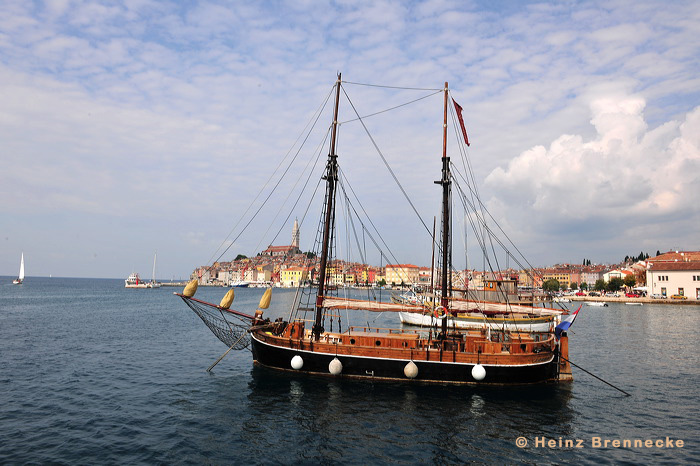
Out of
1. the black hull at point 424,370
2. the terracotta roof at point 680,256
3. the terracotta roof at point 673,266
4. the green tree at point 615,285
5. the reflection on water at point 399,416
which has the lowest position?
the reflection on water at point 399,416

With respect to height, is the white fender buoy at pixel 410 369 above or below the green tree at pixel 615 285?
below

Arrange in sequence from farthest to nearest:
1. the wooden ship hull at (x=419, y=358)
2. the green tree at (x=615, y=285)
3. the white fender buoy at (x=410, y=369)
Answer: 1. the green tree at (x=615, y=285)
2. the wooden ship hull at (x=419, y=358)
3. the white fender buoy at (x=410, y=369)

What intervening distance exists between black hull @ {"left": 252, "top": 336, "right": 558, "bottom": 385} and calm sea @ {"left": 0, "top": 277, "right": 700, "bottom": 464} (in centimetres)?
66

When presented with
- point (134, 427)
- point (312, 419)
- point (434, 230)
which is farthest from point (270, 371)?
point (434, 230)

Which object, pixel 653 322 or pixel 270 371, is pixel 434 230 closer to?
pixel 653 322

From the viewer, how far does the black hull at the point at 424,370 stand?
1080 inches

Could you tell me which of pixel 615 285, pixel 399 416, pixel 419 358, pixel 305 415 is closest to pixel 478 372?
pixel 419 358

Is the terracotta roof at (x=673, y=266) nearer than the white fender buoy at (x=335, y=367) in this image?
No

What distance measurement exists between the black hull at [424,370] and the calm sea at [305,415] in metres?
0.66

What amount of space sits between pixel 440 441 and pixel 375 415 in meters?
4.14

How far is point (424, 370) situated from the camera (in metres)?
27.6

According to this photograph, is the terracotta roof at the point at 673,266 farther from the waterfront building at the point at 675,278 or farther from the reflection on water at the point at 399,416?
the reflection on water at the point at 399,416

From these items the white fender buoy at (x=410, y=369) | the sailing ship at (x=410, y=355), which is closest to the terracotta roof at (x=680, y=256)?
the sailing ship at (x=410, y=355)

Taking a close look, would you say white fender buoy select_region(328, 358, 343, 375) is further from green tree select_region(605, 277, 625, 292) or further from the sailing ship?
green tree select_region(605, 277, 625, 292)
